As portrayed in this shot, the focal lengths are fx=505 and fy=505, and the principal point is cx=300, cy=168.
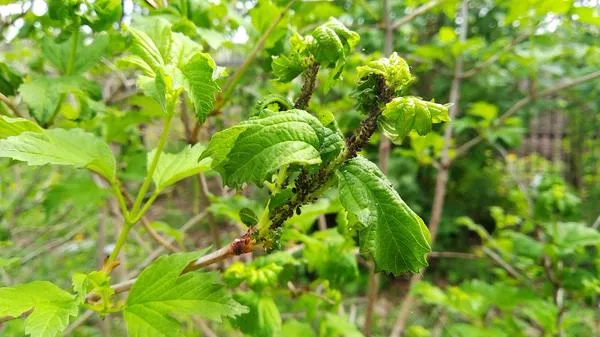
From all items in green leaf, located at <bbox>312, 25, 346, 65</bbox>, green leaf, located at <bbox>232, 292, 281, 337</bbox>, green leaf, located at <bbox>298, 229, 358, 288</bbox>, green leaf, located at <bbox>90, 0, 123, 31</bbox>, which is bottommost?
green leaf, located at <bbox>232, 292, 281, 337</bbox>

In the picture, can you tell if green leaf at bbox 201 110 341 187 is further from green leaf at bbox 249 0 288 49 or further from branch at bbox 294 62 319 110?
green leaf at bbox 249 0 288 49

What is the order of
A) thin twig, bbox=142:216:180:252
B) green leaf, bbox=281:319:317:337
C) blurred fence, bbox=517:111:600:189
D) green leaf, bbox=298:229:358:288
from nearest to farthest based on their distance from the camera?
green leaf, bbox=298:229:358:288 < thin twig, bbox=142:216:180:252 < green leaf, bbox=281:319:317:337 < blurred fence, bbox=517:111:600:189

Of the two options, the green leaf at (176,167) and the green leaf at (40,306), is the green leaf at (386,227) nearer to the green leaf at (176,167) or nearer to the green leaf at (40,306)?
the green leaf at (176,167)

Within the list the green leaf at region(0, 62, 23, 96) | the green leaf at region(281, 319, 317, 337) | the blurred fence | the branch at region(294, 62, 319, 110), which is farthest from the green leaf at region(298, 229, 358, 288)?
the blurred fence

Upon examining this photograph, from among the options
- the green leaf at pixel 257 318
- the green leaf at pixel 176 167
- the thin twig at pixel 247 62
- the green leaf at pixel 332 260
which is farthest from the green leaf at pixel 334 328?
the green leaf at pixel 176 167

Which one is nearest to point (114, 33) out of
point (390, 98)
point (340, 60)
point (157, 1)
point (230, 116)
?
point (157, 1)

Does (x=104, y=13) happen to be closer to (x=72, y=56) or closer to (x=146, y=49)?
(x=72, y=56)

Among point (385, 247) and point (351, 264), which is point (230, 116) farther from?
point (385, 247)
